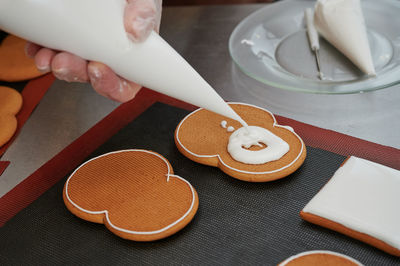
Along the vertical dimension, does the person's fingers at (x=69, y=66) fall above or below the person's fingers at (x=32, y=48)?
above

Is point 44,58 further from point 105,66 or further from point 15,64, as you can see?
point 15,64

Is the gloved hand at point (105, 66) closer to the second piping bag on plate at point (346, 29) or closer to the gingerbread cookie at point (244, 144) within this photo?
the gingerbread cookie at point (244, 144)

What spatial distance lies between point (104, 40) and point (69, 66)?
0.40 ft

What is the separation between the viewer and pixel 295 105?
1161 mm

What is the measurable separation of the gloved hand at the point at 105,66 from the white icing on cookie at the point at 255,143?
0.25m

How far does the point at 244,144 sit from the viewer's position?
0.95 m

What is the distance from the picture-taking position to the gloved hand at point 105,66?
0.76 metres

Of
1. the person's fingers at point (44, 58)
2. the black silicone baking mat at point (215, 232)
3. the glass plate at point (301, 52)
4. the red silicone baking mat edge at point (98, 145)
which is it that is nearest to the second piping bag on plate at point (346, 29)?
the glass plate at point (301, 52)

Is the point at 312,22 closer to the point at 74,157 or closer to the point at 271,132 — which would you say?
the point at 271,132

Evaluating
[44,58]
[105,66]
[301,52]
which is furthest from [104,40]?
[301,52]

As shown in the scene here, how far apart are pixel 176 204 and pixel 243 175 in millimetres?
150

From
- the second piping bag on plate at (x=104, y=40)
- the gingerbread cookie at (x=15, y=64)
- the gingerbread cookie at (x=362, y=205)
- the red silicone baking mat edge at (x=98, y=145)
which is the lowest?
the gingerbread cookie at (x=15, y=64)

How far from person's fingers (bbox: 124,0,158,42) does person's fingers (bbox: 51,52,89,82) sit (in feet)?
0.48

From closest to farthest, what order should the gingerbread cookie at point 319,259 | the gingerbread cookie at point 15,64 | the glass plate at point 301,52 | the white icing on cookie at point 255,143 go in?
1. the gingerbread cookie at point 319,259
2. the white icing on cookie at point 255,143
3. the glass plate at point 301,52
4. the gingerbread cookie at point 15,64
